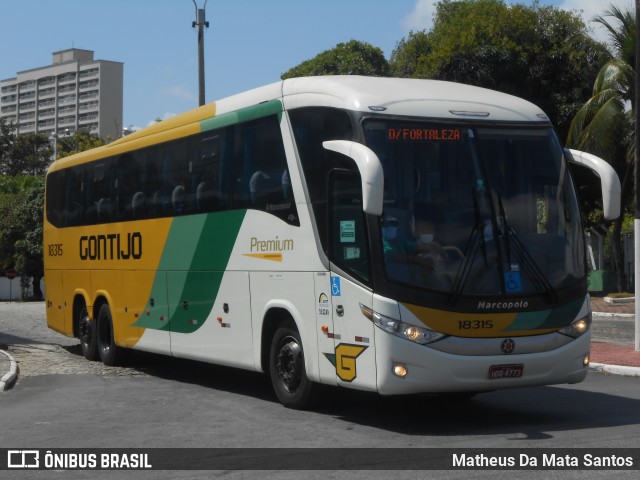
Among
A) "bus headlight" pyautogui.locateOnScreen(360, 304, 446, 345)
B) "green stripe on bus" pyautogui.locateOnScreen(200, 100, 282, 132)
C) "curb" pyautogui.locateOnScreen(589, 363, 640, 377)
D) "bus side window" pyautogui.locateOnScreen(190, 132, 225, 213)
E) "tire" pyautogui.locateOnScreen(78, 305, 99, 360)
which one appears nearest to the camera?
"bus headlight" pyautogui.locateOnScreen(360, 304, 446, 345)

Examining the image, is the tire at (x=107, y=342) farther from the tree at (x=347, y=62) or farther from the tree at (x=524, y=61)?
the tree at (x=347, y=62)

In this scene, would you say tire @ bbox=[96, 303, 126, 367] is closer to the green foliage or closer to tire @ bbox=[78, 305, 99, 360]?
tire @ bbox=[78, 305, 99, 360]

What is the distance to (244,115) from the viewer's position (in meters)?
13.0

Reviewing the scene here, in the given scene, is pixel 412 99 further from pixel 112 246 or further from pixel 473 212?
pixel 112 246

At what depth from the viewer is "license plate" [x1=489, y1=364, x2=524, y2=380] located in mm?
10156

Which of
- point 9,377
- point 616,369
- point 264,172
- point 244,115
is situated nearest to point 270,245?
point 264,172

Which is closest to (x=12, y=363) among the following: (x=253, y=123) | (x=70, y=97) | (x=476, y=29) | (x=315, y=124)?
(x=253, y=123)

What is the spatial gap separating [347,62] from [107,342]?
4375 centimetres

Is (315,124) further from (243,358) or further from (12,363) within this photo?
(12,363)

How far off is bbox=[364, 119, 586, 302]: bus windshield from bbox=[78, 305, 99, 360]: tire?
953cm

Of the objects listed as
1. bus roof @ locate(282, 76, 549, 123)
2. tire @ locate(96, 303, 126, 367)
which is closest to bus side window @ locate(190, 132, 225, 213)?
bus roof @ locate(282, 76, 549, 123)

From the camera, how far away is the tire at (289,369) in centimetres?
1160

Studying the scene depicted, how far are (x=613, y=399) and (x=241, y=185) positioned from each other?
Result: 512 centimetres

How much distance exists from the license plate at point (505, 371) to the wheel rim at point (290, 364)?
2343 mm
